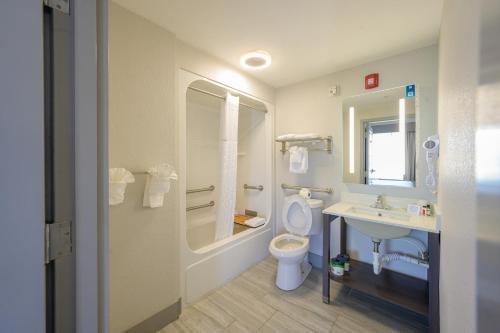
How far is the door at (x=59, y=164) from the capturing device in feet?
1.91

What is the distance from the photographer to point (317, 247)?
7.95ft

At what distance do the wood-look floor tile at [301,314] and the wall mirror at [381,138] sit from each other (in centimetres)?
135

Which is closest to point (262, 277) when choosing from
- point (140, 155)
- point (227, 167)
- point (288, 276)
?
point (288, 276)

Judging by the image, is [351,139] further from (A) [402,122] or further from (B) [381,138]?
(A) [402,122]

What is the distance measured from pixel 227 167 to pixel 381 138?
166 centimetres

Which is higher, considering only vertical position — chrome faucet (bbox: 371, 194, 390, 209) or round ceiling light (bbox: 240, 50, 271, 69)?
round ceiling light (bbox: 240, 50, 271, 69)

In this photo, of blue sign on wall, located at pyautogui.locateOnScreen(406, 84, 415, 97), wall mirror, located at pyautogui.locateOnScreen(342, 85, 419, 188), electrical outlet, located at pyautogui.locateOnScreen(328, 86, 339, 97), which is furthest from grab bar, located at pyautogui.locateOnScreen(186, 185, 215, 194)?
blue sign on wall, located at pyautogui.locateOnScreen(406, 84, 415, 97)

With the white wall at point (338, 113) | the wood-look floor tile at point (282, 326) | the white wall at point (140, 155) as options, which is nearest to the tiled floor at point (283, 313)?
the wood-look floor tile at point (282, 326)

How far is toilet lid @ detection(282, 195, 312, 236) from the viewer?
2205 mm

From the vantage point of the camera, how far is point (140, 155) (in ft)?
4.72

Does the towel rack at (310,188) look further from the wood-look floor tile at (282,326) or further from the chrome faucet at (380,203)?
the wood-look floor tile at (282,326)

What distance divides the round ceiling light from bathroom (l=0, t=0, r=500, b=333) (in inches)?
0.7

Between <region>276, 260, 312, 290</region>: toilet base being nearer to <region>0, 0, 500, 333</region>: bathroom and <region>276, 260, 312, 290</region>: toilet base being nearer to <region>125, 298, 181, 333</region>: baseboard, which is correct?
<region>0, 0, 500, 333</region>: bathroom

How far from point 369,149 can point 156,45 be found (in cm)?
223
